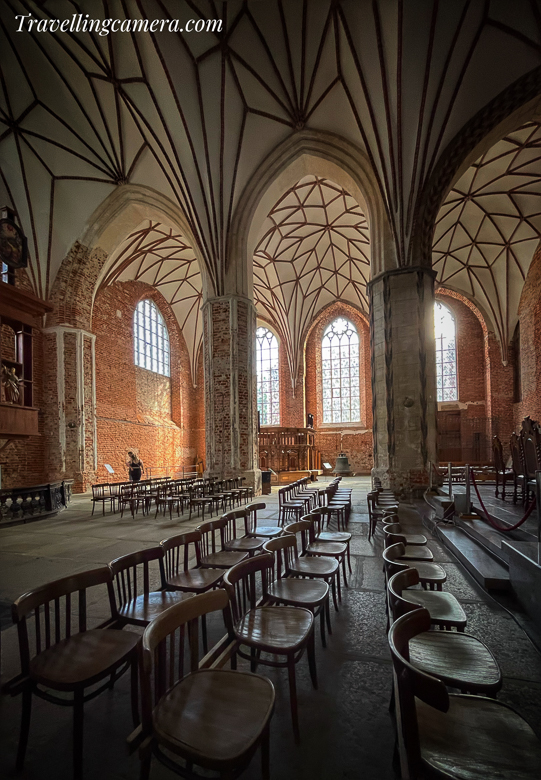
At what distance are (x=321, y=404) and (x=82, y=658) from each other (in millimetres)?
21370

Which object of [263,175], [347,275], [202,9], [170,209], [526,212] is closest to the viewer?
[202,9]

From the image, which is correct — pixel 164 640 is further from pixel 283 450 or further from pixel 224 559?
pixel 283 450

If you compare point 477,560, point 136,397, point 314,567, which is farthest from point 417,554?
point 136,397

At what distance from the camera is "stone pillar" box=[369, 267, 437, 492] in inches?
419

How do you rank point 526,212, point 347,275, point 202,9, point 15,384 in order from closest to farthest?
point 15,384 → point 202,9 → point 526,212 → point 347,275

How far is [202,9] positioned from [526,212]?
43.7 ft

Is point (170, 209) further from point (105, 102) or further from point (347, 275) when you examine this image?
point (347, 275)

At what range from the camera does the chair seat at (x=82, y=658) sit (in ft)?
6.20

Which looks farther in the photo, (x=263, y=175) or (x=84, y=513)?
(x=263, y=175)

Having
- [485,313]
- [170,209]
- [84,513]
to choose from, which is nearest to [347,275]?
[485,313]

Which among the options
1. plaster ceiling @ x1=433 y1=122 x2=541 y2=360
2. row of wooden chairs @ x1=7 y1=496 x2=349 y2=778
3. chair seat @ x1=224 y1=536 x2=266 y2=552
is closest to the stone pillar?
plaster ceiling @ x1=433 y1=122 x2=541 y2=360

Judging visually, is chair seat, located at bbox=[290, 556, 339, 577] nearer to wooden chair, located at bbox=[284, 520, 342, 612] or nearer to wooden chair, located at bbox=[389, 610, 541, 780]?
wooden chair, located at bbox=[284, 520, 342, 612]

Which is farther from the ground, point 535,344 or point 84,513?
point 535,344

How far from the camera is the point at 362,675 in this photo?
101 inches
